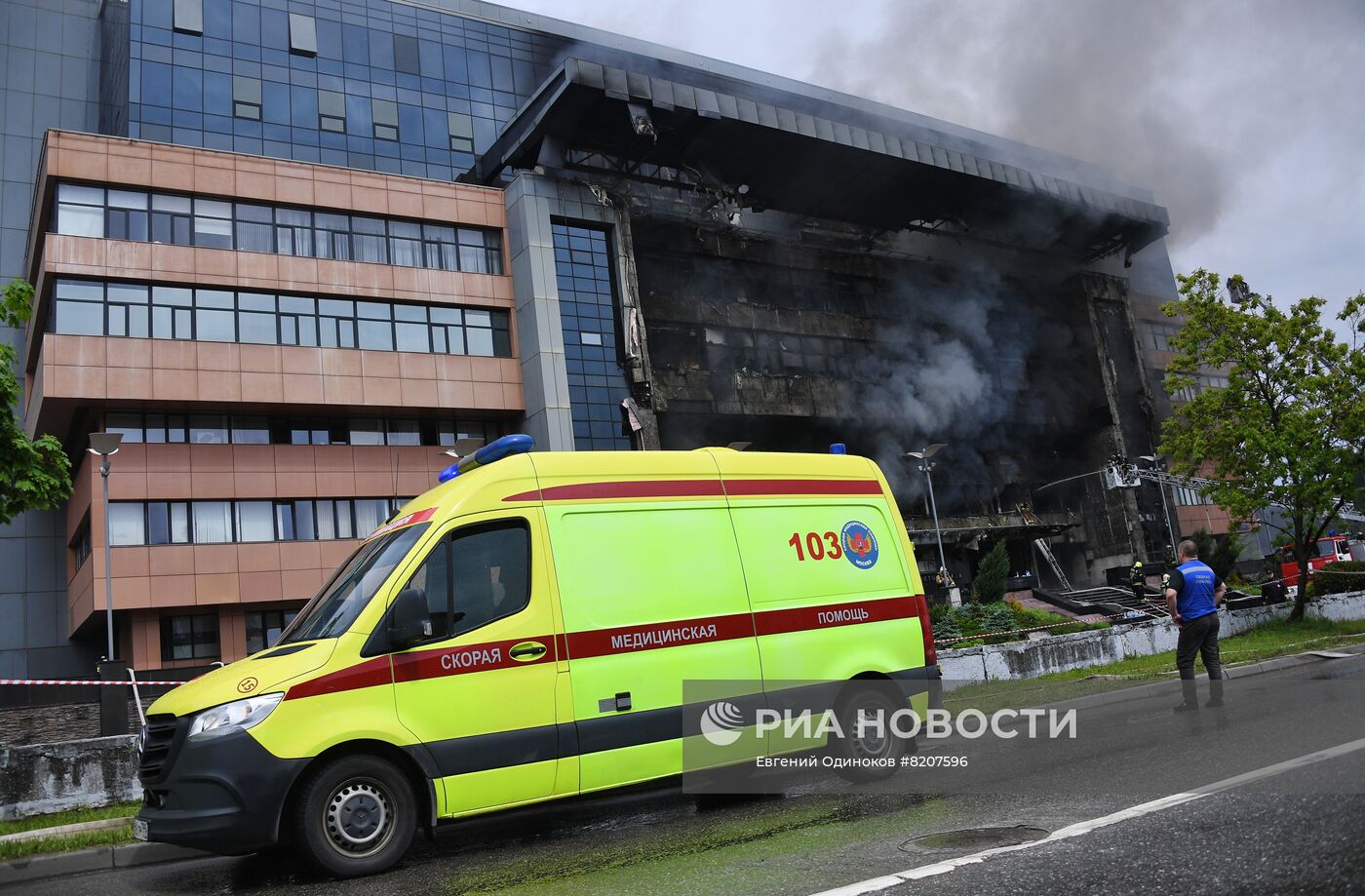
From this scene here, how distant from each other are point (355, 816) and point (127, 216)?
3120 centimetres

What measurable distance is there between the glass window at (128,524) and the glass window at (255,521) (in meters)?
2.69

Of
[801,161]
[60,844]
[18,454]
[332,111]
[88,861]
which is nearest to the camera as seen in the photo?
[88,861]

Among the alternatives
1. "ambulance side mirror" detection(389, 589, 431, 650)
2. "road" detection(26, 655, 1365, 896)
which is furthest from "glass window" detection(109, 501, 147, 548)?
"ambulance side mirror" detection(389, 589, 431, 650)

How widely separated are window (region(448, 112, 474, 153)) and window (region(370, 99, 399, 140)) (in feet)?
7.23

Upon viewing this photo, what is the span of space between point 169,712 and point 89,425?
30.2 meters

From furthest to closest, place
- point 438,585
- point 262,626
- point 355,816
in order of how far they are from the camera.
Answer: point 262,626 → point 438,585 → point 355,816

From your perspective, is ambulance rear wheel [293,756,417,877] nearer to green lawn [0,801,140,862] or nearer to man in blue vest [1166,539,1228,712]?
green lawn [0,801,140,862]

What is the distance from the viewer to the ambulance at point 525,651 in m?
5.76

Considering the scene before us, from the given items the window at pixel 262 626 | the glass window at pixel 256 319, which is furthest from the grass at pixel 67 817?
the glass window at pixel 256 319

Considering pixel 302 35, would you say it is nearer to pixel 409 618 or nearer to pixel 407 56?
pixel 407 56

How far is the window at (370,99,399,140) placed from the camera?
39.6 m

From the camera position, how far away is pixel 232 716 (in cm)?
572

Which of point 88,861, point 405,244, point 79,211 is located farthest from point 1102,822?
point 79,211

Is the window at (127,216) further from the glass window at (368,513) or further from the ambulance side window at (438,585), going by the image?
the ambulance side window at (438,585)
